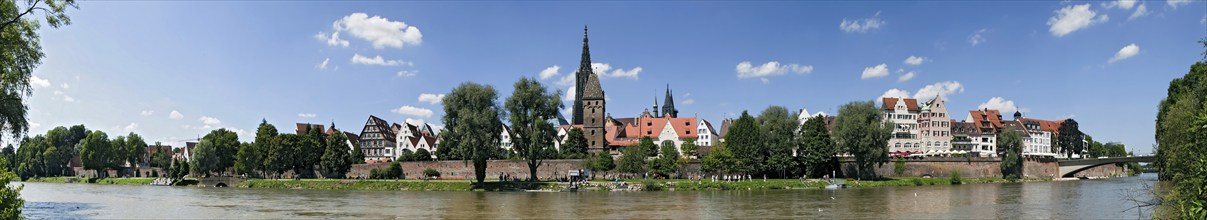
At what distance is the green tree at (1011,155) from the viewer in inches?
3381

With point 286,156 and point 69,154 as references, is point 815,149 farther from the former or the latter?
point 69,154

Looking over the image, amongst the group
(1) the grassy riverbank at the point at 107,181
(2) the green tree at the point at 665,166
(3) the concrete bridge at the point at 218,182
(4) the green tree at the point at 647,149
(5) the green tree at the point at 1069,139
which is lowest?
(1) the grassy riverbank at the point at 107,181

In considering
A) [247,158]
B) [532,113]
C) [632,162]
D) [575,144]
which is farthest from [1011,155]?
[247,158]

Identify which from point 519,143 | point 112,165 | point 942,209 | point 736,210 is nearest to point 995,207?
point 942,209

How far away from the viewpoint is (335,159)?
87312 millimetres

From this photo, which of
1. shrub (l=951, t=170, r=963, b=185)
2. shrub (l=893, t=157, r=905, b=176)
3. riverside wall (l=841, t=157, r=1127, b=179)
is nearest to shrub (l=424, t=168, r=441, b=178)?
riverside wall (l=841, t=157, r=1127, b=179)

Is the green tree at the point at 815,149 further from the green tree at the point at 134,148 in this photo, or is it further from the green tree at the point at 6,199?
the green tree at the point at 134,148

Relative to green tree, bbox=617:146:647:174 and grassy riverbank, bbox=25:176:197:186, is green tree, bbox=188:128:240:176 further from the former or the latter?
green tree, bbox=617:146:647:174

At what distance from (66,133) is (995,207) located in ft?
446

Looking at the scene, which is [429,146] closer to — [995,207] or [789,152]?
[789,152]

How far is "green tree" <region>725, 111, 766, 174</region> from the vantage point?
7188cm

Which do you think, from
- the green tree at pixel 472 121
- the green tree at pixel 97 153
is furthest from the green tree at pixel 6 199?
the green tree at pixel 97 153

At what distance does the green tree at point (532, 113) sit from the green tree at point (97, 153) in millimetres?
70995

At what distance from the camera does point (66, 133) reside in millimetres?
124500
